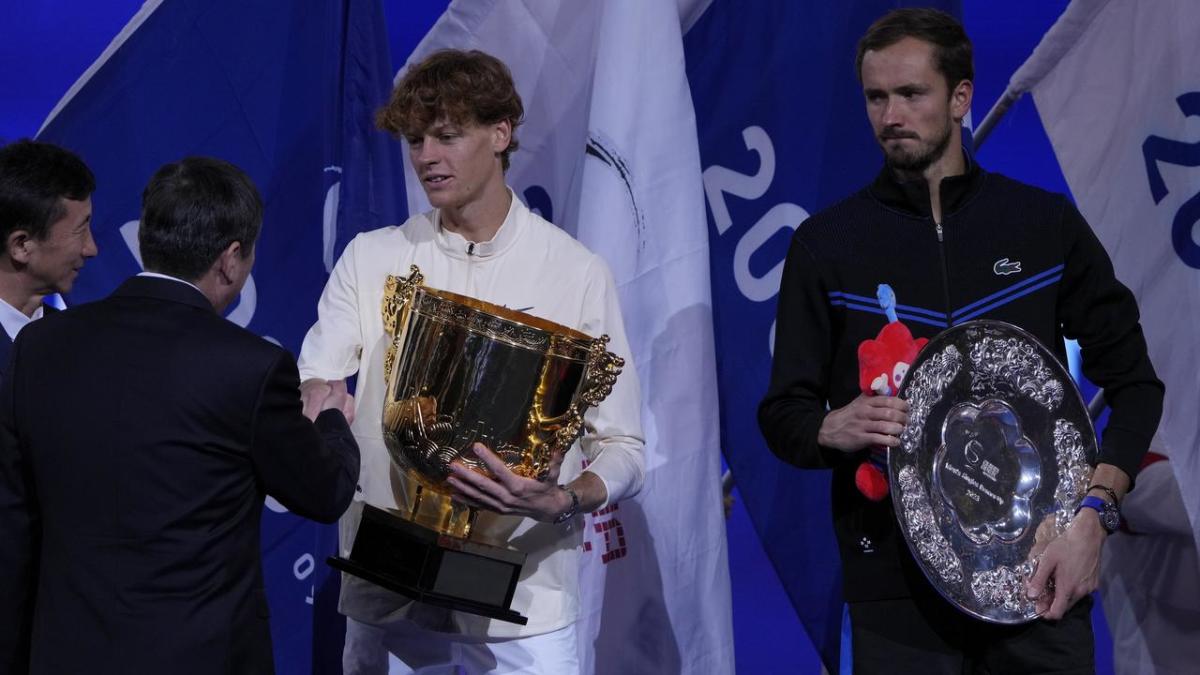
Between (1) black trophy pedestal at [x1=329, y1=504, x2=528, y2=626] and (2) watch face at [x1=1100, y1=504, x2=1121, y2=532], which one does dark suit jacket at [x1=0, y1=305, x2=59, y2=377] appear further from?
(2) watch face at [x1=1100, y1=504, x2=1121, y2=532]

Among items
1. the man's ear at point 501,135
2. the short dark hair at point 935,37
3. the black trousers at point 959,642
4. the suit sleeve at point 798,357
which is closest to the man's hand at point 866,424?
the suit sleeve at point 798,357

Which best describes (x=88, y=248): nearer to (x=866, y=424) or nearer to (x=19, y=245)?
(x=19, y=245)

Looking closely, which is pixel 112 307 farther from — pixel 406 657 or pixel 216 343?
pixel 406 657

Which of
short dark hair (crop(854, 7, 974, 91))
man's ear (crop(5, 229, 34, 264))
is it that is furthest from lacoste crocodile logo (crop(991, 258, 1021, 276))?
man's ear (crop(5, 229, 34, 264))

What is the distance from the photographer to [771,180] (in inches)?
138

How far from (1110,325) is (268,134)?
94.8 inches

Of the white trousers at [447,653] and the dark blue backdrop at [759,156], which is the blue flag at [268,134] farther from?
the white trousers at [447,653]

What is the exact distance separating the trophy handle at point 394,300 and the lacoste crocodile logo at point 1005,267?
1.00 meters

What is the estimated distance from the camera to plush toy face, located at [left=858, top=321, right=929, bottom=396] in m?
→ 2.11

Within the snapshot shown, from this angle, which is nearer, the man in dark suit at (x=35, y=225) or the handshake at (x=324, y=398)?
the handshake at (x=324, y=398)

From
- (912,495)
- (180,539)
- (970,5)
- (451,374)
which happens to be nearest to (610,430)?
(451,374)

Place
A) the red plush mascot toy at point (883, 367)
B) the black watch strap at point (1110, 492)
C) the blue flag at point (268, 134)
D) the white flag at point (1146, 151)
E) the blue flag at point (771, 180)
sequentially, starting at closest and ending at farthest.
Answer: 1. the red plush mascot toy at point (883, 367)
2. the black watch strap at point (1110, 492)
3. the white flag at point (1146, 151)
4. the blue flag at point (771, 180)
5. the blue flag at point (268, 134)

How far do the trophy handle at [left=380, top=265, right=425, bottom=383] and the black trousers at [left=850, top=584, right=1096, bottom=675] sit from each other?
936 mm

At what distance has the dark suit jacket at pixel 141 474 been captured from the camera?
201 centimetres
